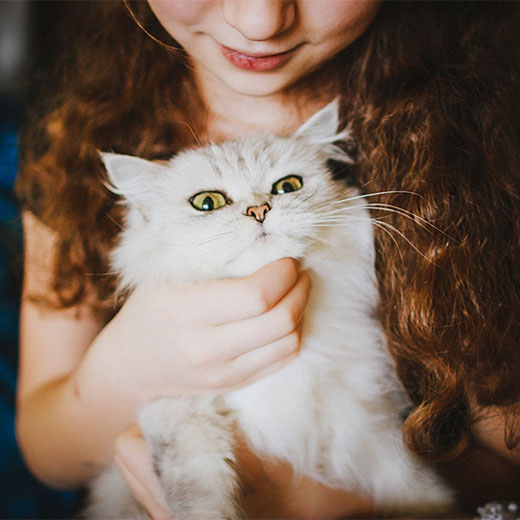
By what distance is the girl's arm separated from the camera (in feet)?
1.90

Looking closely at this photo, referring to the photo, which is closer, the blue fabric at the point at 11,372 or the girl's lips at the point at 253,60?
the girl's lips at the point at 253,60

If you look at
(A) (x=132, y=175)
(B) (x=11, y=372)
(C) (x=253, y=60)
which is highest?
(C) (x=253, y=60)

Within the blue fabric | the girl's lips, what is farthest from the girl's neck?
the blue fabric

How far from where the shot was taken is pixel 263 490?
65 centimetres

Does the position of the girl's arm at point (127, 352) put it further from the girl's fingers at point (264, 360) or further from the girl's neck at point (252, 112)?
the girl's neck at point (252, 112)

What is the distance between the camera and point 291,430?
609mm

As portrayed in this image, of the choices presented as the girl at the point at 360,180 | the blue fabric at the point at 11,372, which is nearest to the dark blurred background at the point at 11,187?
the blue fabric at the point at 11,372

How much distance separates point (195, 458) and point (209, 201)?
354 mm

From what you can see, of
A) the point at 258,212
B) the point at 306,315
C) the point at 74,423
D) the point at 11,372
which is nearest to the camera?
the point at 258,212

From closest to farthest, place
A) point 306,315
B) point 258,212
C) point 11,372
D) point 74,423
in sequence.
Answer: point 258,212
point 306,315
point 74,423
point 11,372

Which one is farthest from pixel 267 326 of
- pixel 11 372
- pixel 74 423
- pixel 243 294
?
pixel 11 372

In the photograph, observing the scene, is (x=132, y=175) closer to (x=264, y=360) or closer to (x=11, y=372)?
(x=264, y=360)

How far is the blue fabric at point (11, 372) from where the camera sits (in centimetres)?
86

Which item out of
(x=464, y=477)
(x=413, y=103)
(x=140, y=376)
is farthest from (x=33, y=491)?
(x=413, y=103)
